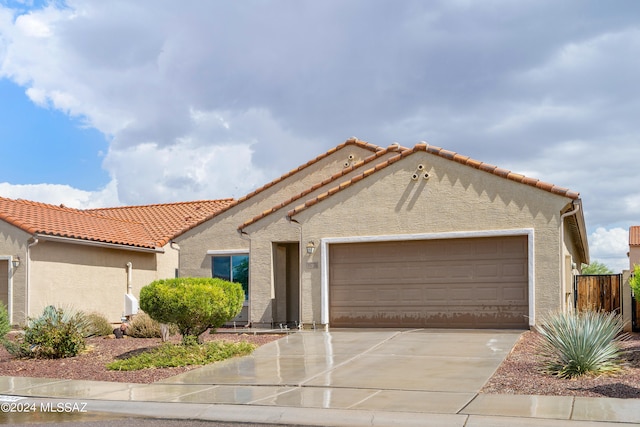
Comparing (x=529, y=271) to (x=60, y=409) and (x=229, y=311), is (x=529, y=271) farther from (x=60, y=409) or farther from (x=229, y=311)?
(x=60, y=409)

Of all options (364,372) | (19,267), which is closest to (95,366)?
(364,372)

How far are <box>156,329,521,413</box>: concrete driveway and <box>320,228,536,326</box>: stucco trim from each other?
1471 millimetres

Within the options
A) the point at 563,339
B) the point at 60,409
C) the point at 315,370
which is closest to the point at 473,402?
the point at 563,339

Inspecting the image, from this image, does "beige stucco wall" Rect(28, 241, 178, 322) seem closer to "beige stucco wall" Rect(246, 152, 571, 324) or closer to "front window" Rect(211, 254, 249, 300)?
"front window" Rect(211, 254, 249, 300)

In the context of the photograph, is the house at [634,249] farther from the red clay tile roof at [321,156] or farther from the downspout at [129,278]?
the downspout at [129,278]

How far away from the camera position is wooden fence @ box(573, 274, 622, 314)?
19484 millimetres

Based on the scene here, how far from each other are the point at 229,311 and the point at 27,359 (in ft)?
14.5

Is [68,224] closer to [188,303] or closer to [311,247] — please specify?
[311,247]

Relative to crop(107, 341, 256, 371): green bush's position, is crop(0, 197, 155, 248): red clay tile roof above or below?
above

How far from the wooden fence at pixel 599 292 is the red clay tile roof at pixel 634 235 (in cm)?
3002

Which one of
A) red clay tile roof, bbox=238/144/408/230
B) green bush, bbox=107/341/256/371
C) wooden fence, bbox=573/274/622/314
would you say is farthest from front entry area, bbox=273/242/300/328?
wooden fence, bbox=573/274/622/314

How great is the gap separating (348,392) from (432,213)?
8.08 meters

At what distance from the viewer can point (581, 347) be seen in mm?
11422

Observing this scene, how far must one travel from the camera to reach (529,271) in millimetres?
16891
